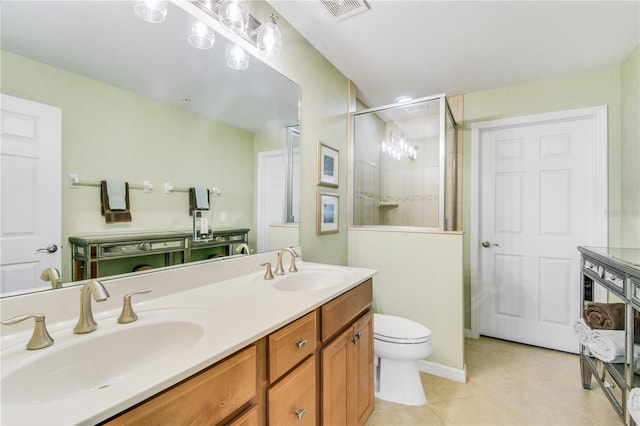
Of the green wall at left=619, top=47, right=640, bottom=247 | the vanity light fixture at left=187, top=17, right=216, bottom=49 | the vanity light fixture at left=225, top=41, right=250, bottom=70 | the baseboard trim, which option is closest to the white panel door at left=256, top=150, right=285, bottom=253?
the vanity light fixture at left=225, top=41, right=250, bottom=70

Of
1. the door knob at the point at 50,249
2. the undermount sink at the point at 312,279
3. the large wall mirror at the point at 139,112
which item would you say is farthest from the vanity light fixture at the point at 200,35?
the undermount sink at the point at 312,279

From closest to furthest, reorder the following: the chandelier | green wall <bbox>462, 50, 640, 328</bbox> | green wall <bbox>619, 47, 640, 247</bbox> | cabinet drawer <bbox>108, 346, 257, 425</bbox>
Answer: cabinet drawer <bbox>108, 346, 257, 425</bbox> < green wall <bbox>619, 47, 640, 247</bbox> < green wall <bbox>462, 50, 640, 328</bbox> < the chandelier

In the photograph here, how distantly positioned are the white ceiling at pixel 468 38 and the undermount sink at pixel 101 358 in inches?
69.1

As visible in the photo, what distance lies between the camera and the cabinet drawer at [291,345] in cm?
87

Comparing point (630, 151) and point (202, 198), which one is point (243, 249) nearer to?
point (202, 198)

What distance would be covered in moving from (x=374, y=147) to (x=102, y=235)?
2.57m

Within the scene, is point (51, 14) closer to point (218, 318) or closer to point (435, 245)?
point (218, 318)

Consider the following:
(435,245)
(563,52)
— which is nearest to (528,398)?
(435,245)

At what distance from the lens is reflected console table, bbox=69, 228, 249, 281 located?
91 centimetres

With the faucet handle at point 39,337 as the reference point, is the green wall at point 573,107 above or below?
above

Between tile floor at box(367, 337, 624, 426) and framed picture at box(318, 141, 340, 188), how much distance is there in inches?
60.9

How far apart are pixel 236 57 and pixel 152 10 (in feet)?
1.38

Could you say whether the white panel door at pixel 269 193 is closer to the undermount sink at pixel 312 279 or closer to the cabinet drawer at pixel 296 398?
the undermount sink at pixel 312 279

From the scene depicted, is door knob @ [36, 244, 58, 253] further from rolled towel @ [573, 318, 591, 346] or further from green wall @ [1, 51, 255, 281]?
rolled towel @ [573, 318, 591, 346]
